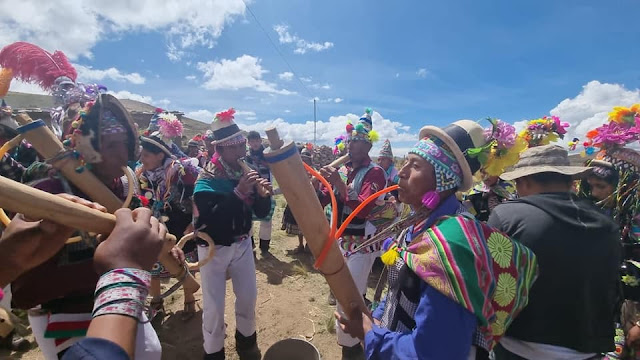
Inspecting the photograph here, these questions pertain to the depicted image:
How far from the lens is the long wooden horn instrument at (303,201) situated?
149 cm

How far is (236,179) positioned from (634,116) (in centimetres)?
493

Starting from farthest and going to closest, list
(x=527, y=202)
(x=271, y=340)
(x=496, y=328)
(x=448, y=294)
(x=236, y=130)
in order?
1. (x=271, y=340)
2. (x=236, y=130)
3. (x=527, y=202)
4. (x=496, y=328)
5. (x=448, y=294)

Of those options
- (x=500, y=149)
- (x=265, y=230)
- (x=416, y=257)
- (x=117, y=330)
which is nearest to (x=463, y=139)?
(x=500, y=149)

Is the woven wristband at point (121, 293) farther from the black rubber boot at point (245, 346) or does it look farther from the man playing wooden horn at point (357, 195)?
the black rubber boot at point (245, 346)

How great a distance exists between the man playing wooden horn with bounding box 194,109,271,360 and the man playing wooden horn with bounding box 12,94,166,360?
1399mm

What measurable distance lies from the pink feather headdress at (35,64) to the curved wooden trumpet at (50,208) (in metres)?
2.75

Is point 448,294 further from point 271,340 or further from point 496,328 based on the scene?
point 271,340

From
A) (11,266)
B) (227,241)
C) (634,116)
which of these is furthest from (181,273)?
(634,116)

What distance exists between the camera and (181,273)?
1.99 meters

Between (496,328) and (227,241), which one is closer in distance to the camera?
(496,328)

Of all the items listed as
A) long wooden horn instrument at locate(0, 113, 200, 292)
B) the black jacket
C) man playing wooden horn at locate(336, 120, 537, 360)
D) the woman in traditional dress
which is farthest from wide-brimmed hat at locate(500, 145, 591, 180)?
the woman in traditional dress

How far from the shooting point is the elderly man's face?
1.82 metres

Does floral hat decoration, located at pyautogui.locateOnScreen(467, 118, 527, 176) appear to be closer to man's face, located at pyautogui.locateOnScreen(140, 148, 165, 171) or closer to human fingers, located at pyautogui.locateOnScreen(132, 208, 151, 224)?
human fingers, located at pyautogui.locateOnScreen(132, 208, 151, 224)

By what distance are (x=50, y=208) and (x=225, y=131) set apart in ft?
8.78
